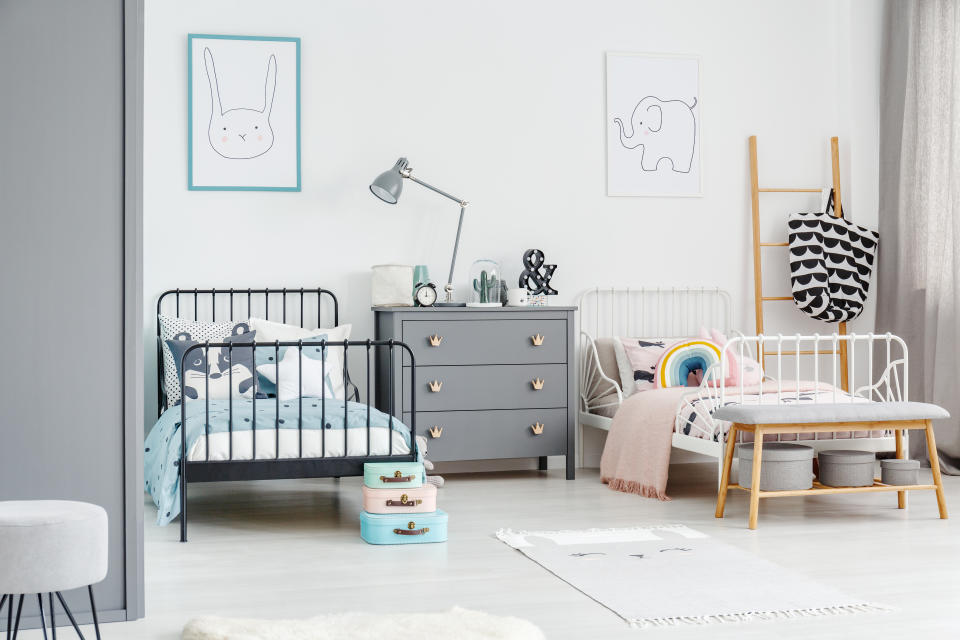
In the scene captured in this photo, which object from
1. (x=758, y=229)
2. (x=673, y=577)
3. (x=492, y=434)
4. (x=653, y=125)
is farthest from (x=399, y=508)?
(x=758, y=229)

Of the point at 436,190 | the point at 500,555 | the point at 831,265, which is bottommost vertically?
the point at 500,555

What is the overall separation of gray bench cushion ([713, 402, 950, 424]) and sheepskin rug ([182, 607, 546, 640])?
1551 mm

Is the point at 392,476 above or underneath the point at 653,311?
underneath

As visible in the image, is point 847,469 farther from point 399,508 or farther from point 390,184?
point 390,184

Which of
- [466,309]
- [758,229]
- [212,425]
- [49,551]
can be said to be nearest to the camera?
[49,551]

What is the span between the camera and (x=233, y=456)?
3695 mm

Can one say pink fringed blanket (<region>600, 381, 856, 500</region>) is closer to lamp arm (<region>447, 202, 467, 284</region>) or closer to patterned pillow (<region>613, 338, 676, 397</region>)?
patterned pillow (<region>613, 338, 676, 397</region>)

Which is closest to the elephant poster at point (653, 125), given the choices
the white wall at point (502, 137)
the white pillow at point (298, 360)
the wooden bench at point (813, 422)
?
the white wall at point (502, 137)

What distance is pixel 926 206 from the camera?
5.11 metres

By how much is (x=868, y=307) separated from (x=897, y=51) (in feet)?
4.44

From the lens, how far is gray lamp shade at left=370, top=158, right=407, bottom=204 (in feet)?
15.5

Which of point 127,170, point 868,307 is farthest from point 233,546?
point 868,307

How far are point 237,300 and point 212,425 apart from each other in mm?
1325

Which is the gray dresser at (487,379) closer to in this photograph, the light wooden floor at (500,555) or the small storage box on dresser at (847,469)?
the light wooden floor at (500,555)
